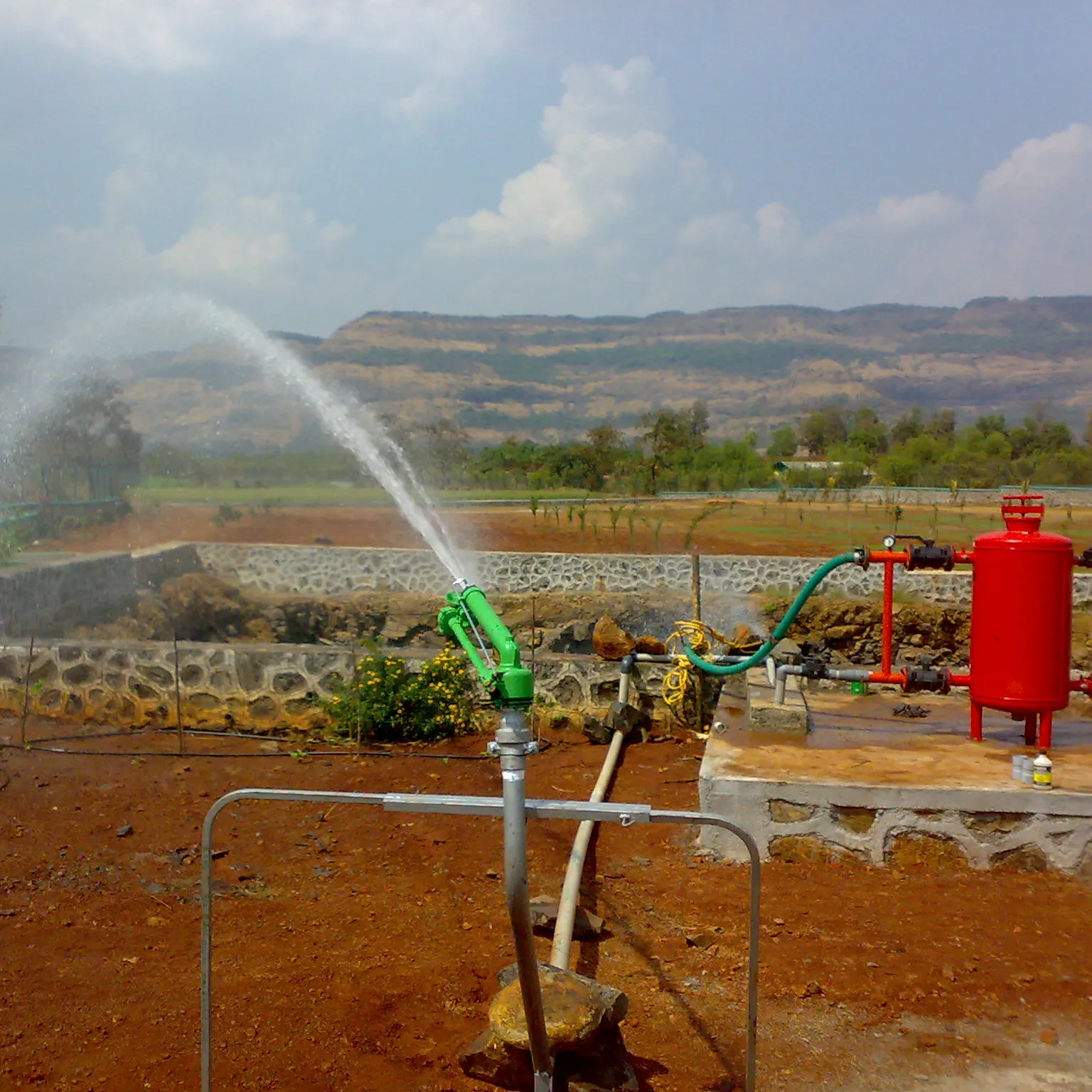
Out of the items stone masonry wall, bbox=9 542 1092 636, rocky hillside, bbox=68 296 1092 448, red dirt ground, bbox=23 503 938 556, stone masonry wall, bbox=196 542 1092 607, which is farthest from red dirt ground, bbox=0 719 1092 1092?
rocky hillside, bbox=68 296 1092 448

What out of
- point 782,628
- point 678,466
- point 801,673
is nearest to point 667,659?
point 782,628

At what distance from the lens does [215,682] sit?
912cm

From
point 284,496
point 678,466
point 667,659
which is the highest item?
point 678,466

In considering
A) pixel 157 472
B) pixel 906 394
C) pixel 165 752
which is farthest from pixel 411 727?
pixel 906 394

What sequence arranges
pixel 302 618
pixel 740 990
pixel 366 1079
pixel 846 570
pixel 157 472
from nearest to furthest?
pixel 366 1079, pixel 740 990, pixel 846 570, pixel 302 618, pixel 157 472

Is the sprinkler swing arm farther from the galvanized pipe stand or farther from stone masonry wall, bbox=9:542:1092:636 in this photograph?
stone masonry wall, bbox=9:542:1092:636

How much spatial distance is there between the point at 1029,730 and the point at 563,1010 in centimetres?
420

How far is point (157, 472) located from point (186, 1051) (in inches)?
1707

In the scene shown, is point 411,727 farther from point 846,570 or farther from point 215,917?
point 846,570

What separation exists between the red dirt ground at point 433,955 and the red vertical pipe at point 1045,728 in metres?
1.03

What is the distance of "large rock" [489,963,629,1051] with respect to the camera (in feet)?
11.5

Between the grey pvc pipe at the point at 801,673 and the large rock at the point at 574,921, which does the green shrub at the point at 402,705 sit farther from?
the large rock at the point at 574,921

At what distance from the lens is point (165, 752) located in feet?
26.6

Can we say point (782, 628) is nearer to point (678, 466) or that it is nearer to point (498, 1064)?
point (498, 1064)
